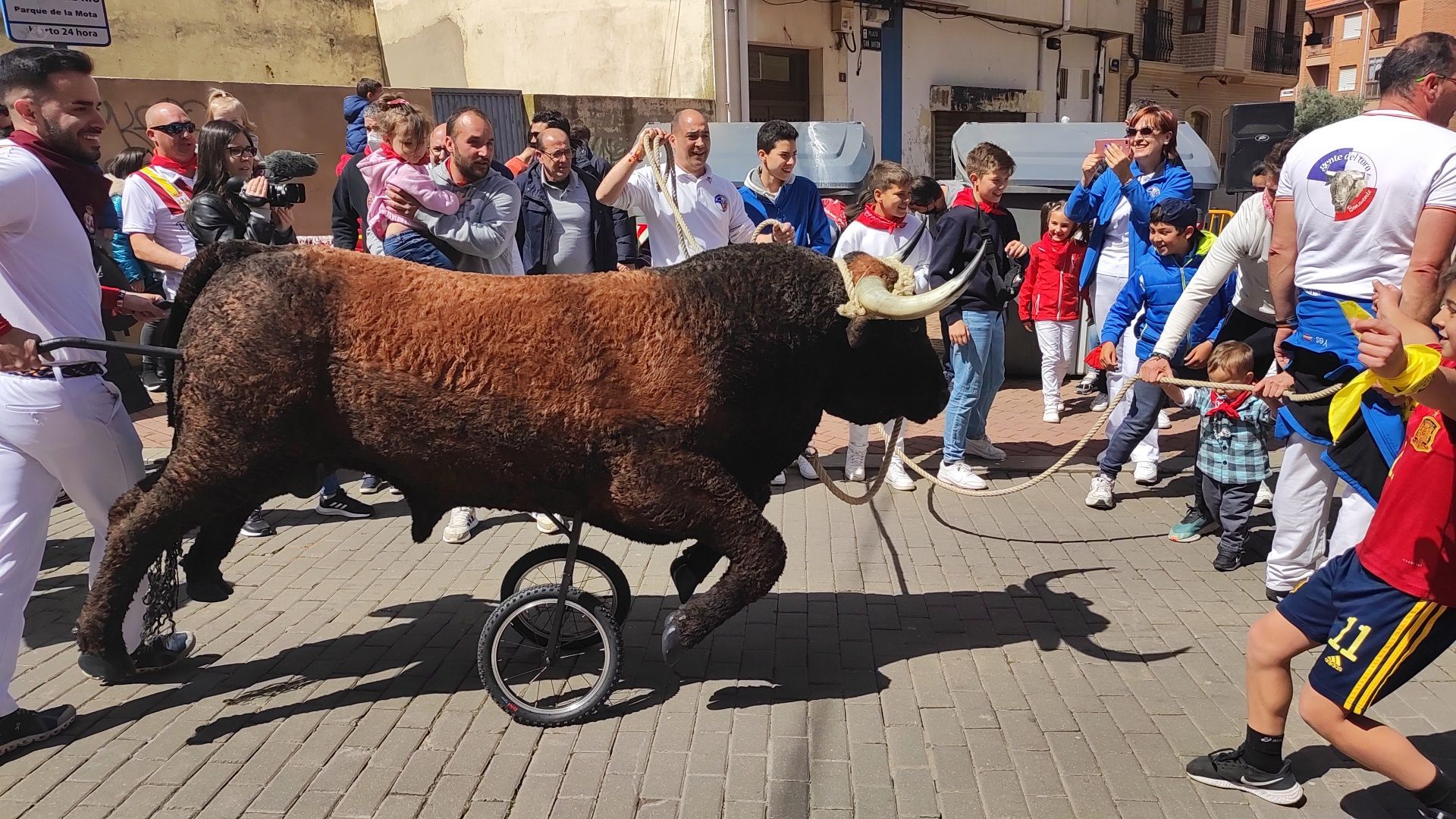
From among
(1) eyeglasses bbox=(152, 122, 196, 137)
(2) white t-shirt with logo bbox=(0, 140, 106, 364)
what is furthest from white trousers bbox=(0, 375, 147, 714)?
(1) eyeglasses bbox=(152, 122, 196, 137)

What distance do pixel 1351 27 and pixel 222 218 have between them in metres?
55.6

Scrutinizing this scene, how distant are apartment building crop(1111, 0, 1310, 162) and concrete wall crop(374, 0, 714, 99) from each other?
1487 centimetres

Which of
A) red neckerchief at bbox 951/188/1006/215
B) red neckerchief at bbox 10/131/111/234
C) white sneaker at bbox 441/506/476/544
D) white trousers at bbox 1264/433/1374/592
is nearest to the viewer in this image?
red neckerchief at bbox 10/131/111/234

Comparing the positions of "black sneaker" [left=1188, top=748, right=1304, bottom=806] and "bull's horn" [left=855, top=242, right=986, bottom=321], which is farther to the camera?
"bull's horn" [left=855, top=242, right=986, bottom=321]

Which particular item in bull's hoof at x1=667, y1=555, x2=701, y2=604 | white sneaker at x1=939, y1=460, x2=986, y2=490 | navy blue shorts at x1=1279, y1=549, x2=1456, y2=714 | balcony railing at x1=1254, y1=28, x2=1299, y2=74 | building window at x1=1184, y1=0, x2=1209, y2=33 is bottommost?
white sneaker at x1=939, y1=460, x2=986, y2=490

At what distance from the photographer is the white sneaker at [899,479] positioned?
6.49 m

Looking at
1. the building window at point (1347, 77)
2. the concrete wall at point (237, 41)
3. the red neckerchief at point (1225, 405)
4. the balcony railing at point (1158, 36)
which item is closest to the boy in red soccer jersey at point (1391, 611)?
the red neckerchief at point (1225, 405)

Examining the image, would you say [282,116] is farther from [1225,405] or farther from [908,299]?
[1225,405]

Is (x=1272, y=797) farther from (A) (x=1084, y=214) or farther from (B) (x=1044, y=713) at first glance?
(A) (x=1084, y=214)

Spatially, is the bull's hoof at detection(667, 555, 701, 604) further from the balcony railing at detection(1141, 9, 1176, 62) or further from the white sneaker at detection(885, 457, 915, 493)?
the balcony railing at detection(1141, 9, 1176, 62)

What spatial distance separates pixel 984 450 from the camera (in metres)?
7.12

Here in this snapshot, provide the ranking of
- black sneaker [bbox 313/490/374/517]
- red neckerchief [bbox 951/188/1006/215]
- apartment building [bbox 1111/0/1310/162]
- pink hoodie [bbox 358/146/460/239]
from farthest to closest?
apartment building [bbox 1111/0/1310/162] < red neckerchief [bbox 951/188/1006/215] < black sneaker [bbox 313/490/374/517] < pink hoodie [bbox 358/146/460/239]

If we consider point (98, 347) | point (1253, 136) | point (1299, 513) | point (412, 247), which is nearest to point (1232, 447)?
point (1299, 513)

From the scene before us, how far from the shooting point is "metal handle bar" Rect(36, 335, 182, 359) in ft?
10.7
